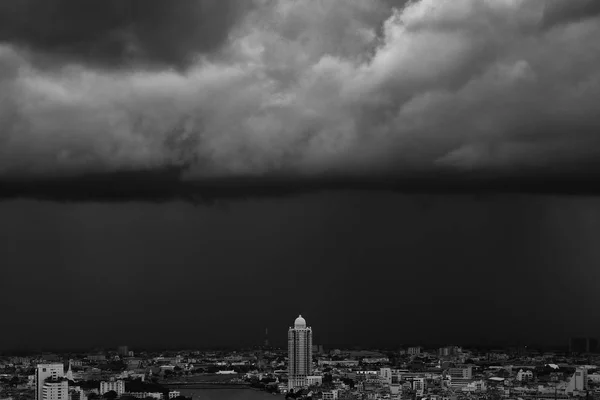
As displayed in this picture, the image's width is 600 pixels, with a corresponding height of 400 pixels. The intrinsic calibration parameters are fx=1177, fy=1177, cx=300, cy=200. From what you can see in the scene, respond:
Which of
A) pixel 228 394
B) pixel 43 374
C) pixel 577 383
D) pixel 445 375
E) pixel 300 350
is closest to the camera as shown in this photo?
pixel 577 383

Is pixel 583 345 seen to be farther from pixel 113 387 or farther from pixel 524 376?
pixel 113 387

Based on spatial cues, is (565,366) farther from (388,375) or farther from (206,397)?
(206,397)

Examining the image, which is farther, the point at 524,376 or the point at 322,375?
the point at 322,375

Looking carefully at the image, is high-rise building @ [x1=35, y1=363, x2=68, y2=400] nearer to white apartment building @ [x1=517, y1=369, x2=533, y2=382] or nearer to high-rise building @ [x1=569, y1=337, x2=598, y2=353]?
white apartment building @ [x1=517, y1=369, x2=533, y2=382]

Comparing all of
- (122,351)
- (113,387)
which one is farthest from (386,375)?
(122,351)

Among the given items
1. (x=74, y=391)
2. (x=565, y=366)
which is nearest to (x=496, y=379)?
(x=565, y=366)

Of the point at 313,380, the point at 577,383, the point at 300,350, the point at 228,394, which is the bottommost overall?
the point at 228,394

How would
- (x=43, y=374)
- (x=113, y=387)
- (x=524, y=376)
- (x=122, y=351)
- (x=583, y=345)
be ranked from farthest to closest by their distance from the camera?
(x=122, y=351), (x=583, y=345), (x=524, y=376), (x=113, y=387), (x=43, y=374)

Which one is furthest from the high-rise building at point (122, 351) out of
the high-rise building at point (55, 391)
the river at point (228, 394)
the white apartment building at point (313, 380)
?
the high-rise building at point (55, 391)
